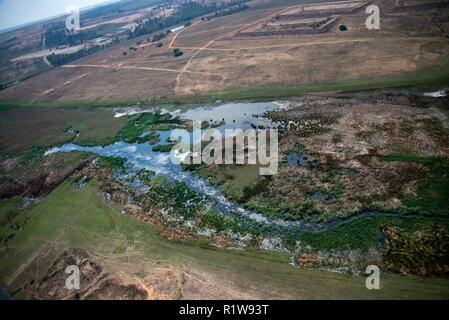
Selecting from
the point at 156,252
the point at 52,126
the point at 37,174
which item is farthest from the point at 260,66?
the point at 156,252

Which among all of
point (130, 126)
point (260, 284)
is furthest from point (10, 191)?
point (260, 284)

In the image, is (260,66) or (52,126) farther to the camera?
(260,66)

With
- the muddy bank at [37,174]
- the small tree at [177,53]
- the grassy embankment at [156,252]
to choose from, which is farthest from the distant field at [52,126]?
the small tree at [177,53]

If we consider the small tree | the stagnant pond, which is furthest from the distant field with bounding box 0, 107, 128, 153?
the small tree

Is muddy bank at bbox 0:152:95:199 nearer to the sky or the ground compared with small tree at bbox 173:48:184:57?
nearer to the ground

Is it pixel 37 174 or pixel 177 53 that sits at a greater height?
pixel 177 53

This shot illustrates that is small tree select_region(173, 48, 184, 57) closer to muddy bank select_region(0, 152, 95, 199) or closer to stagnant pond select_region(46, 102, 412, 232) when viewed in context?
stagnant pond select_region(46, 102, 412, 232)

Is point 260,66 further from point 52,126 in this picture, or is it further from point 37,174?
point 37,174
